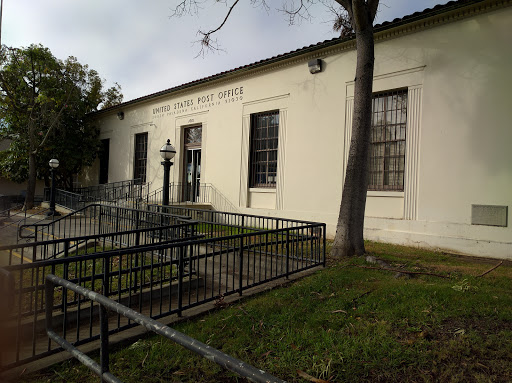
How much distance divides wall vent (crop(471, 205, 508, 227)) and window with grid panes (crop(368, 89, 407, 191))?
2103 mm

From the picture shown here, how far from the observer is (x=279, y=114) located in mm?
13453

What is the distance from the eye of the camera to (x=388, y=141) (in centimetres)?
1055

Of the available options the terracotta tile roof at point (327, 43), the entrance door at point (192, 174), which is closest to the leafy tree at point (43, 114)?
the terracotta tile roof at point (327, 43)

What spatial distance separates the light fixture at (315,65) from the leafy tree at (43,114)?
16.2 m

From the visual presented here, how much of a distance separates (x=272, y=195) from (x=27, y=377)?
36.3 feet

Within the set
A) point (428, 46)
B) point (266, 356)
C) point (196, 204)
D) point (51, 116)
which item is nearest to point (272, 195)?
point (196, 204)

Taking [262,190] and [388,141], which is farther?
[262,190]

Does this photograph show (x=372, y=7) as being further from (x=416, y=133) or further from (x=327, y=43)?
(x=416, y=133)

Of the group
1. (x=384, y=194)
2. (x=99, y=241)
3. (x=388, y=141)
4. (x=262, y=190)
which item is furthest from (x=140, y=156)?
(x=384, y=194)

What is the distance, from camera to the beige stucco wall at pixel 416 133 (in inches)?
336

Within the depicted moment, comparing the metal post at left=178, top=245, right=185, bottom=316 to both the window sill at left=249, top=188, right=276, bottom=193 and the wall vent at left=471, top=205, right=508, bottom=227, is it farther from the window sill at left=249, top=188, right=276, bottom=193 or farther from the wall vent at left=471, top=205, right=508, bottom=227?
the window sill at left=249, top=188, right=276, bottom=193

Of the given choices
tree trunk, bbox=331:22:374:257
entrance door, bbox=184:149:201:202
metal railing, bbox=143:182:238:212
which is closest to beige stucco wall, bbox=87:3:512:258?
metal railing, bbox=143:182:238:212

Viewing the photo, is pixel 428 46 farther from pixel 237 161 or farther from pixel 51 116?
pixel 51 116

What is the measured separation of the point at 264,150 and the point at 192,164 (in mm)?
5296
